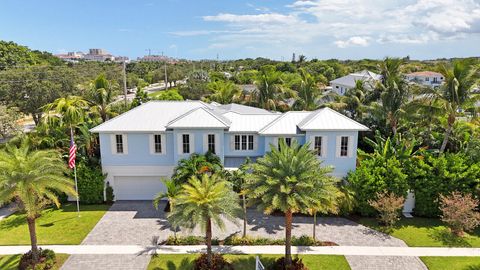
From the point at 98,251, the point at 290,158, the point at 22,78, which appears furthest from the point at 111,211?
the point at 22,78

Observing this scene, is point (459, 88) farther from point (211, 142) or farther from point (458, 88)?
point (211, 142)

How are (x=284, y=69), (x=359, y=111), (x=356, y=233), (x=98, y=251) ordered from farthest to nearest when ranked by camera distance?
1. (x=284, y=69)
2. (x=359, y=111)
3. (x=356, y=233)
4. (x=98, y=251)

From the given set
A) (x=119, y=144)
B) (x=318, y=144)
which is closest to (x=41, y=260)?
(x=119, y=144)

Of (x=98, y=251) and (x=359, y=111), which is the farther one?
(x=359, y=111)

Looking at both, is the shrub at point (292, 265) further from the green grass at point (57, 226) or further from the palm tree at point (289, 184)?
the green grass at point (57, 226)

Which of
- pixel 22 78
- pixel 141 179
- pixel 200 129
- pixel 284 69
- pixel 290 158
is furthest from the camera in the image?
pixel 284 69

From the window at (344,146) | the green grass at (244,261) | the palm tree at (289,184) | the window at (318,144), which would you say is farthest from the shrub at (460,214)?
the palm tree at (289,184)

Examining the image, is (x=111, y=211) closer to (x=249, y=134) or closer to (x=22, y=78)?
(x=249, y=134)

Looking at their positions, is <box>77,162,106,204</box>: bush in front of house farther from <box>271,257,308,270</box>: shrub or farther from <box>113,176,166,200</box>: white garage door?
<box>271,257,308,270</box>: shrub
